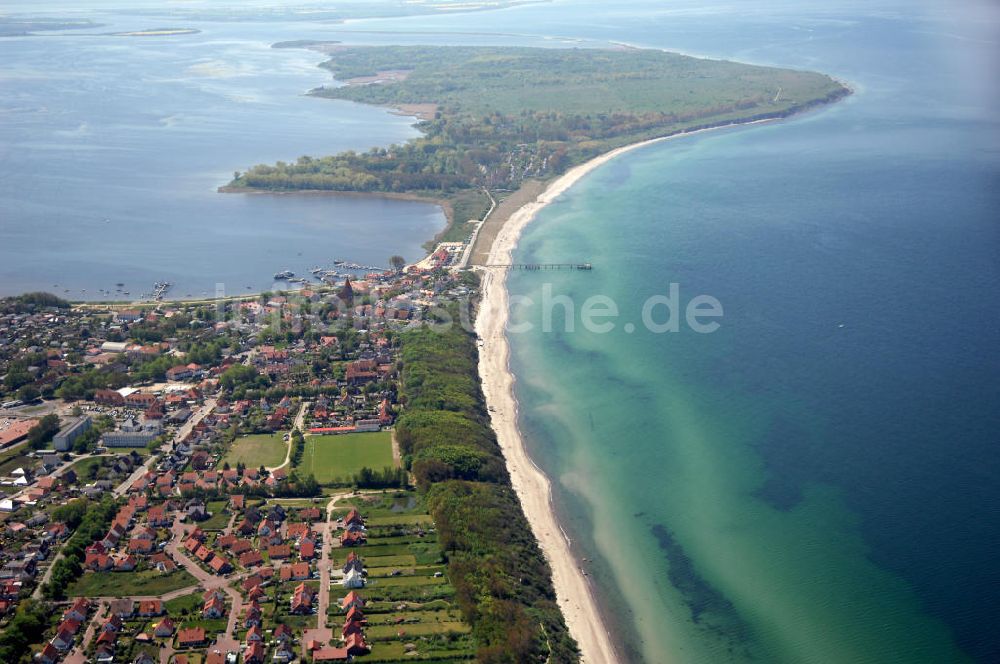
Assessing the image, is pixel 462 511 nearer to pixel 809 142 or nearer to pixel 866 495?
pixel 866 495

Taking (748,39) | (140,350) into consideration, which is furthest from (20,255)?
(748,39)

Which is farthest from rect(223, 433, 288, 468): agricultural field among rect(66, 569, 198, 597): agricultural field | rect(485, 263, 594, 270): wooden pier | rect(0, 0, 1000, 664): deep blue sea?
rect(485, 263, 594, 270): wooden pier

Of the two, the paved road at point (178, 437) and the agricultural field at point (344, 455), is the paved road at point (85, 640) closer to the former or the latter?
the paved road at point (178, 437)

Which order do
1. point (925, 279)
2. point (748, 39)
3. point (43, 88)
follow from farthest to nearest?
point (748, 39) < point (43, 88) < point (925, 279)

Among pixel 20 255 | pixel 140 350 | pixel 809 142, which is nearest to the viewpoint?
pixel 140 350

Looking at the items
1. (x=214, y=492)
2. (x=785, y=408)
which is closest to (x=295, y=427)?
(x=214, y=492)
